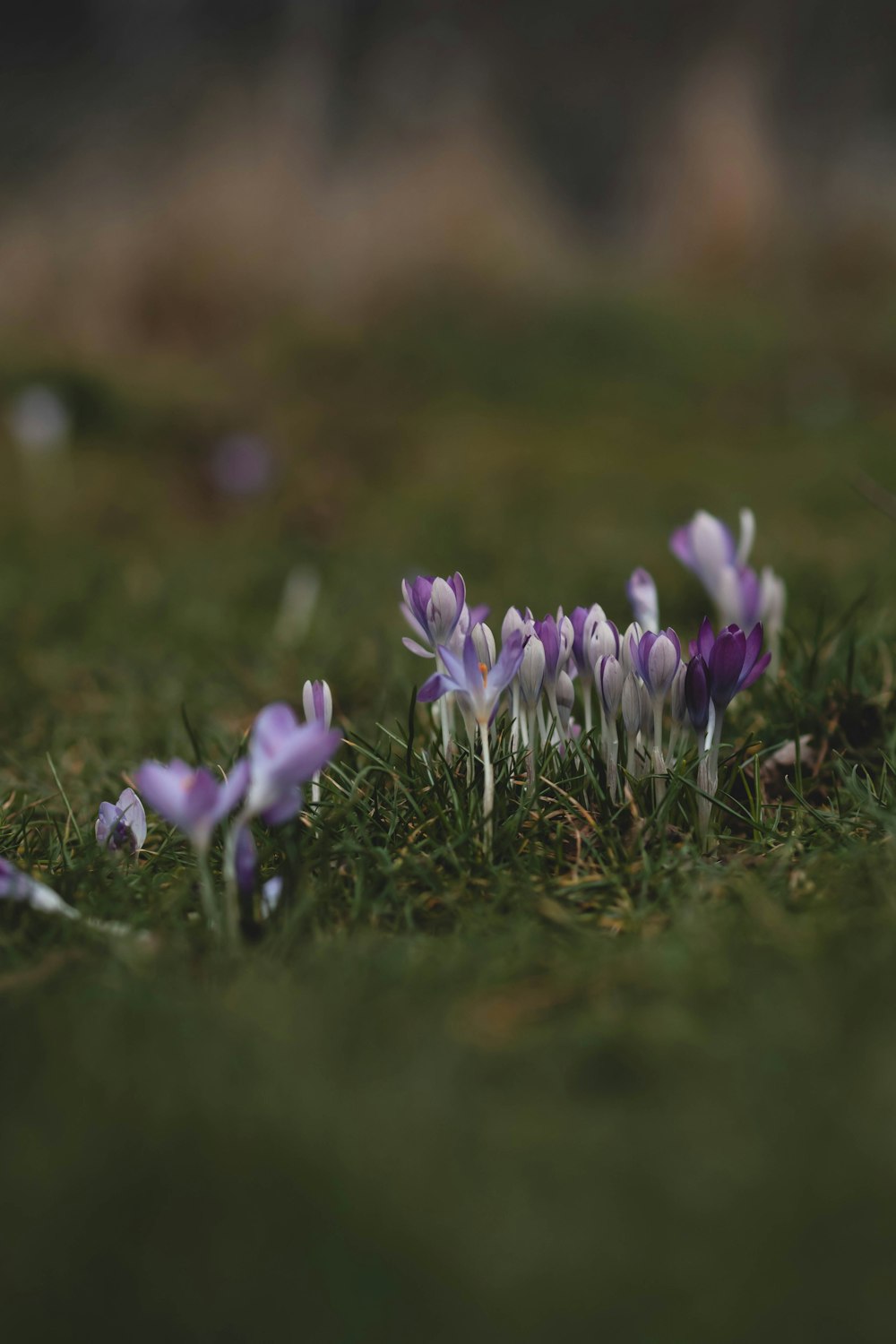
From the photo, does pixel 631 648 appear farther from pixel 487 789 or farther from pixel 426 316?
pixel 426 316

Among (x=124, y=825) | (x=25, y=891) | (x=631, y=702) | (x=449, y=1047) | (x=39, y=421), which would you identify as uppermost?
(x=631, y=702)

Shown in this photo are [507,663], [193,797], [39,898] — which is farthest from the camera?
[507,663]

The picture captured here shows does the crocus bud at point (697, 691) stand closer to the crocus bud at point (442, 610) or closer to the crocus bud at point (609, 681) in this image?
the crocus bud at point (609, 681)

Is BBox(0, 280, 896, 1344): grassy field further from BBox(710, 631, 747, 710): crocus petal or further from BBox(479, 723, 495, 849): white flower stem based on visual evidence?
BBox(710, 631, 747, 710): crocus petal

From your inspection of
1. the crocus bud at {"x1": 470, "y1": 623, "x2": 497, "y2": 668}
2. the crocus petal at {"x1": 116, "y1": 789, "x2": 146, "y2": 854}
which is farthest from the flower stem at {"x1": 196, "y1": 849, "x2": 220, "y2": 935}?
the crocus bud at {"x1": 470, "y1": 623, "x2": 497, "y2": 668}

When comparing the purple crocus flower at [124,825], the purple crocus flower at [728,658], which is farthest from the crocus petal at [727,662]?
the purple crocus flower at [124,825]

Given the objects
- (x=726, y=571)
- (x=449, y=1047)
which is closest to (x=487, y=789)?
(x=449, y=1047)

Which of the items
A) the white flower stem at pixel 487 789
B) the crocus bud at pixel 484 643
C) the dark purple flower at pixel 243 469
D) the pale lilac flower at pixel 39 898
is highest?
the crocus bud at pixel 484 643
